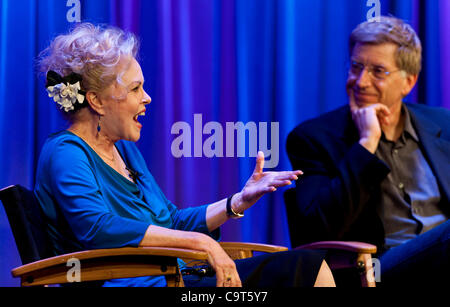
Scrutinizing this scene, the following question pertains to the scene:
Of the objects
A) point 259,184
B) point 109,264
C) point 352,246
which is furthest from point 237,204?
point 109,264

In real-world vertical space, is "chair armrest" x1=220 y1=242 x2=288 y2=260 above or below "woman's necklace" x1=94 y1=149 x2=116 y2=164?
below

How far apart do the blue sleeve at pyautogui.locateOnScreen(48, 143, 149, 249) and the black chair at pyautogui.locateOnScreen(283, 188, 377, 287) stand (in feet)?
2.34

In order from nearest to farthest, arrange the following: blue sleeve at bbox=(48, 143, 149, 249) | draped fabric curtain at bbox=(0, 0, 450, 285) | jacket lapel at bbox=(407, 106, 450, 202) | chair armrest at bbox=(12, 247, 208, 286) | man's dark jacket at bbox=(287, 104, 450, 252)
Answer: chair armrest at bbox=(12, 247, 208, 286), blue sleeve at bbox=(48, 143, 149, 249), man's dark jacket at bbox=(287, 104, 450, 252), jacket lapel at bbox=(407, 106, 450, 202), draped fabric curtain at bbox=(0, 0, 450, 285)

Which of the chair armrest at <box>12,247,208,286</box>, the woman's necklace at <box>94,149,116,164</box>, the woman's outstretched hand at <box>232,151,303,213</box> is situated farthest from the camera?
the woman's necklace at <box>94,149,116,164</box>

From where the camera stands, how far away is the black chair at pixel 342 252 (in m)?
1.92

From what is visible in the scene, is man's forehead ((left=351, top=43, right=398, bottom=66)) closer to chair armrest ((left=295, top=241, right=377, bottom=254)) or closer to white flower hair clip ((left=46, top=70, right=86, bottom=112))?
chair armrest ((left=295, top=241, right=377, bottom=254))

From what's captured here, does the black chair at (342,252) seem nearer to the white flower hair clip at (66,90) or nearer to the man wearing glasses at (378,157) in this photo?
the man wearing glasses at (378,157)

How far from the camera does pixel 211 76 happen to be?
9.33 feet

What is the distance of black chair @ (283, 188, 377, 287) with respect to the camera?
192cm

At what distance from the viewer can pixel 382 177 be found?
2.26 metres

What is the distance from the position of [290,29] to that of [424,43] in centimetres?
75

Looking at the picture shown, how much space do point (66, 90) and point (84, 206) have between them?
0.41 m

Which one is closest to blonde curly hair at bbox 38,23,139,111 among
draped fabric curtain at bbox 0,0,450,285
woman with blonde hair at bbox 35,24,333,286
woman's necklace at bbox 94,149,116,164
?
woman with blonde hair at bbox 35,24,333,286

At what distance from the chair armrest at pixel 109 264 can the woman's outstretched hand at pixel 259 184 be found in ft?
1.25
